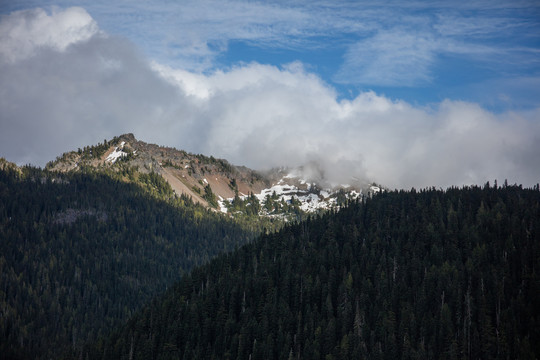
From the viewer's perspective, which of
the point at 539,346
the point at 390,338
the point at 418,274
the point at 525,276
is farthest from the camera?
the point at 418,274

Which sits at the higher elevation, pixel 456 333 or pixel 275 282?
pixel 275 282

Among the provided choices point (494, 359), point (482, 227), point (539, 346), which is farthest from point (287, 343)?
point (482, 227)

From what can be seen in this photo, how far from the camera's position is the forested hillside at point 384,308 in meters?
155

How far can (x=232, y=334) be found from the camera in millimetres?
177875

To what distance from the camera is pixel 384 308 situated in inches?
6688

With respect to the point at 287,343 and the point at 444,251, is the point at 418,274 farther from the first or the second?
the point at 287,343

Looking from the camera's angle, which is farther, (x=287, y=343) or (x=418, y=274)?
(x=418, y=274)

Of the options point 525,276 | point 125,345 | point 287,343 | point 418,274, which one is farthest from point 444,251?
point 125,345

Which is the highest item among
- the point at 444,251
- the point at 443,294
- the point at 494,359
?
the point at 444,251

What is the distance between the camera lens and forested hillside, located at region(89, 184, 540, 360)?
155 metres

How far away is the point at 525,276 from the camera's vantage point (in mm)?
168500

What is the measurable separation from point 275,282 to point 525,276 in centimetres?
7379

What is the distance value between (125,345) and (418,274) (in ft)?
298

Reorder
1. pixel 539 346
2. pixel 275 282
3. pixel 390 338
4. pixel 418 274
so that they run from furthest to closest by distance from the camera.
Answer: pixel 275 282, pixel 418 274, pixel 390 338, pixel 539 346
